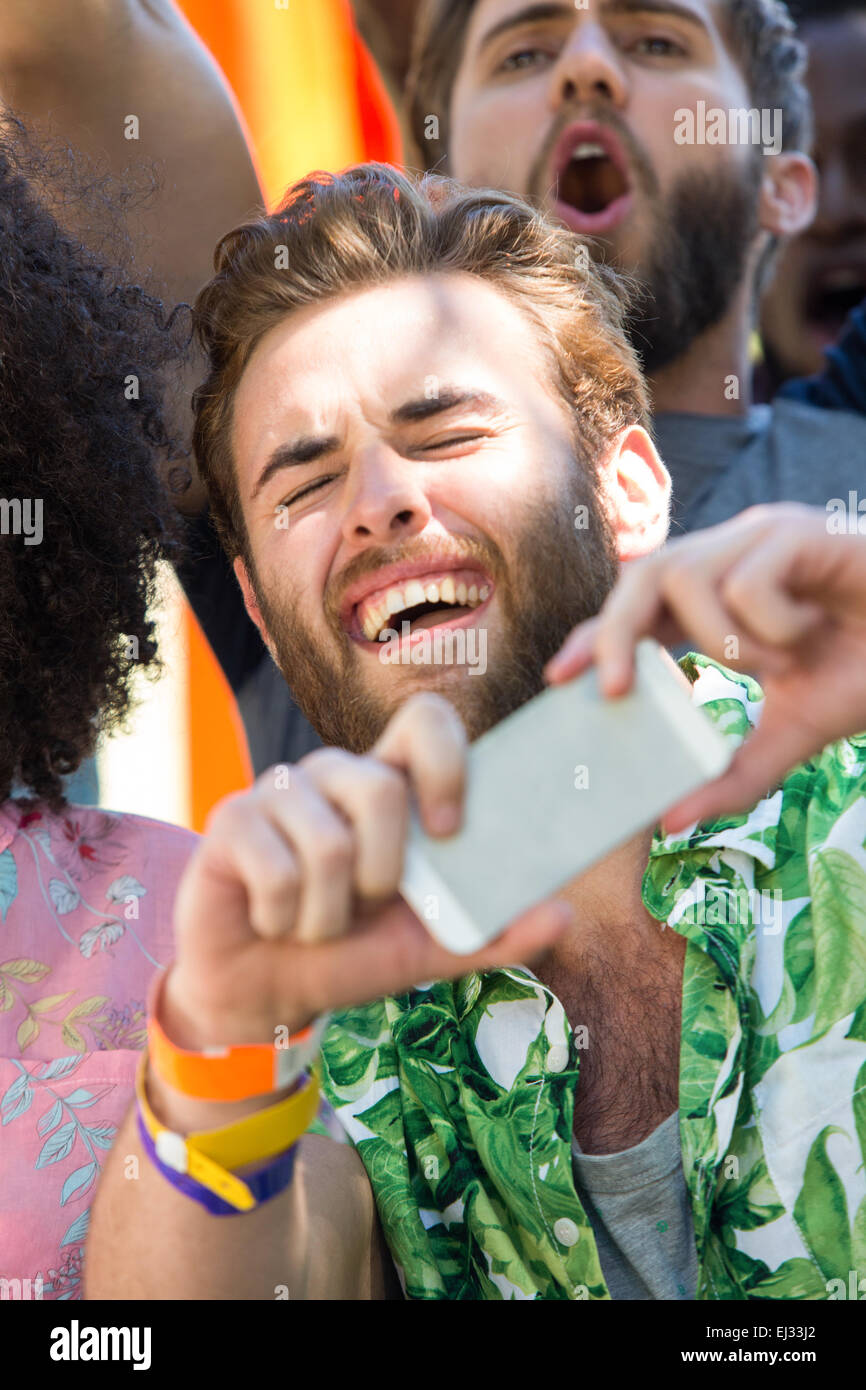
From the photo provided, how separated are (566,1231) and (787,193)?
233cm

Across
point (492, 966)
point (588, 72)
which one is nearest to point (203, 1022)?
point (492, 966)

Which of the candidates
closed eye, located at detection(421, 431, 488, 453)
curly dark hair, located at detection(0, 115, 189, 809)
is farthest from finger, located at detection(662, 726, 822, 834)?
curly dark hair, located at detection(0, 115, 189, 809)

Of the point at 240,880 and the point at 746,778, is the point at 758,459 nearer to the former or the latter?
the point at 746,778

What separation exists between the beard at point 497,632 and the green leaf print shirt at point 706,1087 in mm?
260

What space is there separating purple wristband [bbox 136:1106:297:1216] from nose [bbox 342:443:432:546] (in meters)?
0.75

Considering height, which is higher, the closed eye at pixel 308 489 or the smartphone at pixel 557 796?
the closed eye at pixel 308 489

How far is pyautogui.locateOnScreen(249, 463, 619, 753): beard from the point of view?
5.10ft

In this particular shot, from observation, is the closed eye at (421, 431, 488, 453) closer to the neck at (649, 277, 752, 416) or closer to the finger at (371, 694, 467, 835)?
the finger at (371, 694, 467, 835)

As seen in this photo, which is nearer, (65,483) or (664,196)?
(65,483)

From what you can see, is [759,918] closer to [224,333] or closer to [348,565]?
[348,565]

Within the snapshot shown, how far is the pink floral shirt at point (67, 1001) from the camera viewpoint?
146cm

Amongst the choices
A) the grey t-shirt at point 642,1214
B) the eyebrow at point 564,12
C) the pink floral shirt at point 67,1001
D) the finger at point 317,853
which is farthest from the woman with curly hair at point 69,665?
the eyebrow at point 564,12

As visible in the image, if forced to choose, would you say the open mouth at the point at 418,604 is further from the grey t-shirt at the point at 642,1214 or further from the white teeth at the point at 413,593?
the grey t-shirt at the point at 642,1214

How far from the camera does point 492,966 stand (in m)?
1.12
